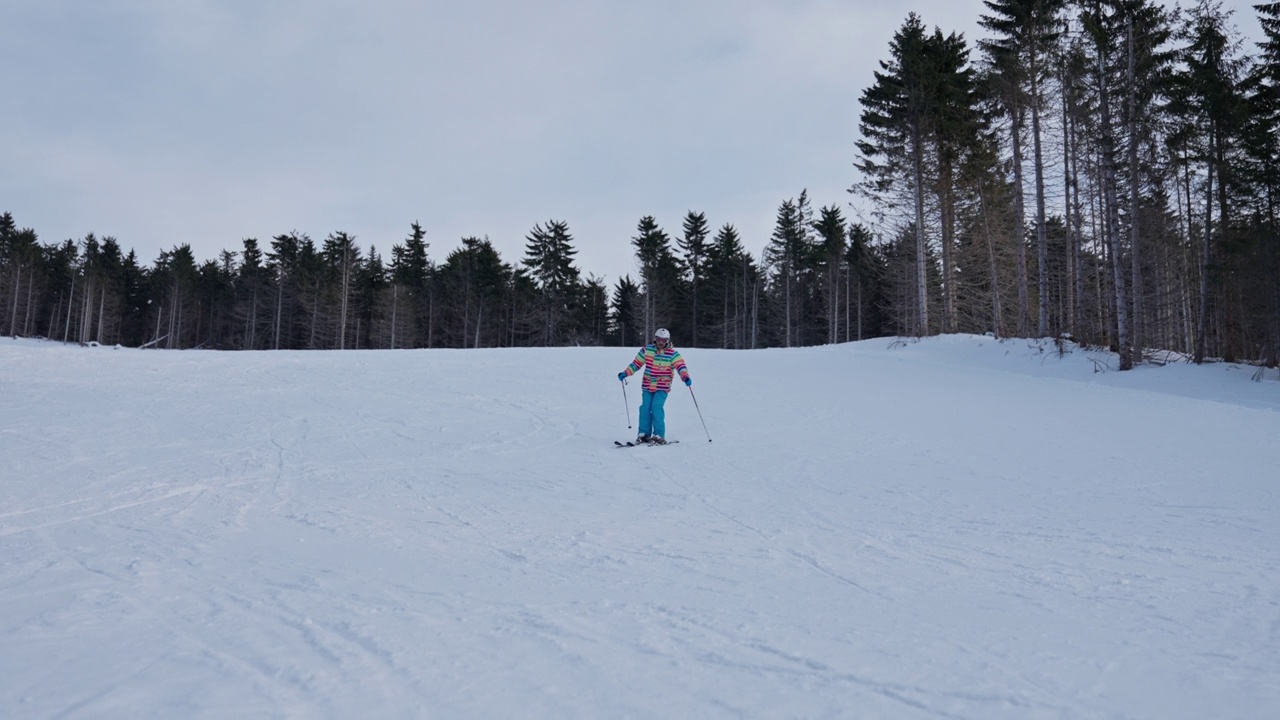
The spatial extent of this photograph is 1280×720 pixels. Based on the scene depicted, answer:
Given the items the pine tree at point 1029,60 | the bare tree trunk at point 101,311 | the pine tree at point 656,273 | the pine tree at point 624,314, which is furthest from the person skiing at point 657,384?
the bare tree trunk at point 101,311

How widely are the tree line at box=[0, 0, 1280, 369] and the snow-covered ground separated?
406 inches

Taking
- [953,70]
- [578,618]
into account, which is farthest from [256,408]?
[953,70]

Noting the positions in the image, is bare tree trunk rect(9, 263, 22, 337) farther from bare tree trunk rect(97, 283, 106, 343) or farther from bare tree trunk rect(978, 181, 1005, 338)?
bare tree trunk rect(978, 181, 1005, 338)

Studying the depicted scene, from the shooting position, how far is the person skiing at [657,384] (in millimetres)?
9812

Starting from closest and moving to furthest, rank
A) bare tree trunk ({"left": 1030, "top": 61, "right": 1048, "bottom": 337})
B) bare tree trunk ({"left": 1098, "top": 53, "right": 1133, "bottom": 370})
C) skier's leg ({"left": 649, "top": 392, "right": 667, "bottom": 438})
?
1. skier's leg ({"left": 649, "top": 392, "right": 667, "bottom": 438})
2. bare tree trunk ({"left": 1098, "top": 53, "right": 1133, "bottom": 370})
3. bare tree trunk ({"left": 1030, "top": 61, "right": 1048, "bottom": 337})

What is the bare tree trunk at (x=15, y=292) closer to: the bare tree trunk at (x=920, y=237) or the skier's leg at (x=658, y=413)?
the skier's leg at (x=658, y=413)

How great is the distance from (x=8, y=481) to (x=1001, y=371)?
19250 millimetres

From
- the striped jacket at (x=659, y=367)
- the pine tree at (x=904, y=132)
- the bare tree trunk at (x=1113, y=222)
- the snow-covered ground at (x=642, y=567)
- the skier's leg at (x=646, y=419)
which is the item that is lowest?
the snow-covered ground at (x=642, y=567)

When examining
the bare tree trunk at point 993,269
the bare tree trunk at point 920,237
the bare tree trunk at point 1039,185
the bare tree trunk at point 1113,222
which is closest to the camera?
the bare tree trunk at point 1113,222

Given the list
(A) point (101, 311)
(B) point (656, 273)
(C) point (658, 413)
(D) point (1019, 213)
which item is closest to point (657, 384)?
(C) point (658, 413)

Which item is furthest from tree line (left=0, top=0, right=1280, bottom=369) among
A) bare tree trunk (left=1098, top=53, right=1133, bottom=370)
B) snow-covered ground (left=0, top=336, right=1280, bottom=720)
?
snow-covered ground (left=0, top=336, right=1280, bottom=720)

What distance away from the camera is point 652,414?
9.93 metres

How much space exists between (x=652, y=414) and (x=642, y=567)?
18.9 feet

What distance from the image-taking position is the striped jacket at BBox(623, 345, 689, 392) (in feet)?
32.7
